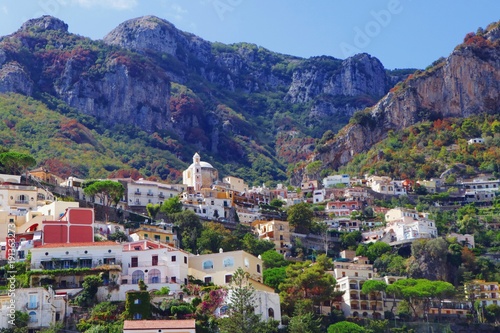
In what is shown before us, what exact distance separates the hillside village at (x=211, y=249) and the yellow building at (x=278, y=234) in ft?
0.49

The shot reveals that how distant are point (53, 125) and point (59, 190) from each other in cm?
5365

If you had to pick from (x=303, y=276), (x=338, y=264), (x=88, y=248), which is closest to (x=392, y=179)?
(x=338, y=264)

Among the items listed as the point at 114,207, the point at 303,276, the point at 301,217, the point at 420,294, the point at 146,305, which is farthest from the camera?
the point at 301,217

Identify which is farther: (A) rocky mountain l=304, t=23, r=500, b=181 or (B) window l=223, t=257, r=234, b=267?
(A) rocky mountain l=304, t=23, r=500, b=181

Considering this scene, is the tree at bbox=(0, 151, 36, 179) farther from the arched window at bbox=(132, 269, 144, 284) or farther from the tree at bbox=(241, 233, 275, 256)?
the arched window at bbox=(132, 269, 144, 284)

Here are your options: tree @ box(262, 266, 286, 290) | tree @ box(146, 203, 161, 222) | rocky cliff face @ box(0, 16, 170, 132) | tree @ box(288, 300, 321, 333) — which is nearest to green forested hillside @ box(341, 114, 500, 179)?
tree @ box(146, 203, 161, 222)

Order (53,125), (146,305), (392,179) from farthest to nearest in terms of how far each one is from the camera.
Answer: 1. (53,125)
2. (392,179)
3. (146,305)

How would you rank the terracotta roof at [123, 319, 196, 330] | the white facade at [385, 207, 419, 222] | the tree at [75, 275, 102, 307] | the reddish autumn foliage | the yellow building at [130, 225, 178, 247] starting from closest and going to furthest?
the terracotta roof at [123, 319, 196, 330] < the tree at [75, 275, 102, 307] < the yellow building at [130, 225, 178, 247] < the white facade at [385, 207, 419, 222] < the reddish autumn foliage

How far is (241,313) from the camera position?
2309 inches

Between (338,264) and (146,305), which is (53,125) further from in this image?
(146,305)

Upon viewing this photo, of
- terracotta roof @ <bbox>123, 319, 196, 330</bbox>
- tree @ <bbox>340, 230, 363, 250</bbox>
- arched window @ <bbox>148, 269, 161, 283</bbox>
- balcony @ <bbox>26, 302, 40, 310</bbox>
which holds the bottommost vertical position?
terracotta roof @ <bbox>123, 319, 196, 330</bbox>

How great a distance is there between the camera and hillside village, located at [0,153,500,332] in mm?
63438

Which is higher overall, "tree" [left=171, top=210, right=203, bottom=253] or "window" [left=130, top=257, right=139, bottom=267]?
"tree" [left=171, top=210, right=203, bottom=253]

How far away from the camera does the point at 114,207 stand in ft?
305
